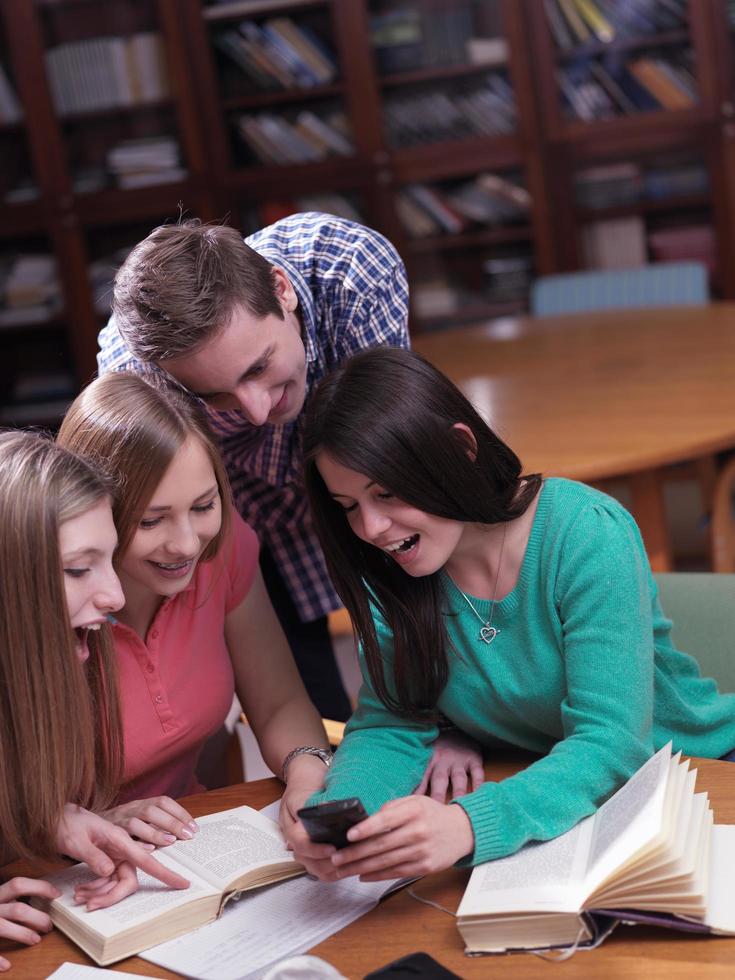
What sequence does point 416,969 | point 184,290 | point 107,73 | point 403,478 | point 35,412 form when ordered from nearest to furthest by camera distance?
1. point 416,969
2. point 403,478
3. point 184,290
4. point 107,73
5. point 35,412

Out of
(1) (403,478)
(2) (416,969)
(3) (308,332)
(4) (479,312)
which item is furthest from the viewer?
(4) (479,312)

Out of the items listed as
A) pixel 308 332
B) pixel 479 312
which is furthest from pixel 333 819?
pixel 479 312

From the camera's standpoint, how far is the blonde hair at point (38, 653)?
49.6 inches

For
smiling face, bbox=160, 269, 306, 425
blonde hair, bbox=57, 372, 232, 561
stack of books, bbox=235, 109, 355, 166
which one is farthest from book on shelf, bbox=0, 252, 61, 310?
blonde hair, bbox=57, 372, 232, 561

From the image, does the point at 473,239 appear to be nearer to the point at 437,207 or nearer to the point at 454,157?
the point at 437,207

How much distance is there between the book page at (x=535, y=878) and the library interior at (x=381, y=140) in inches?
122

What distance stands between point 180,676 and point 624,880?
70 cm

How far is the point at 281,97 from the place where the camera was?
15.4 ft

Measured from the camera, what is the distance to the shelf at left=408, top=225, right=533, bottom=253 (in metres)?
4.74

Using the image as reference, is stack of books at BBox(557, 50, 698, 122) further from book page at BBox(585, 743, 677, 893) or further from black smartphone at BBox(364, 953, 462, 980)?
black smartphone at BBox(364, 953, 462, 980)

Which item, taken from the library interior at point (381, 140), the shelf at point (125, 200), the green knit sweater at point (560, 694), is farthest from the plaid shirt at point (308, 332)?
the shelf at point (125, 200)

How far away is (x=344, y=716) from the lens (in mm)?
2230

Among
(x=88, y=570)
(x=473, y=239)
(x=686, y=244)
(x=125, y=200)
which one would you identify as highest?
(x=125, y=200)

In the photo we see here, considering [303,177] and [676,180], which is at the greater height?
[303,177]
